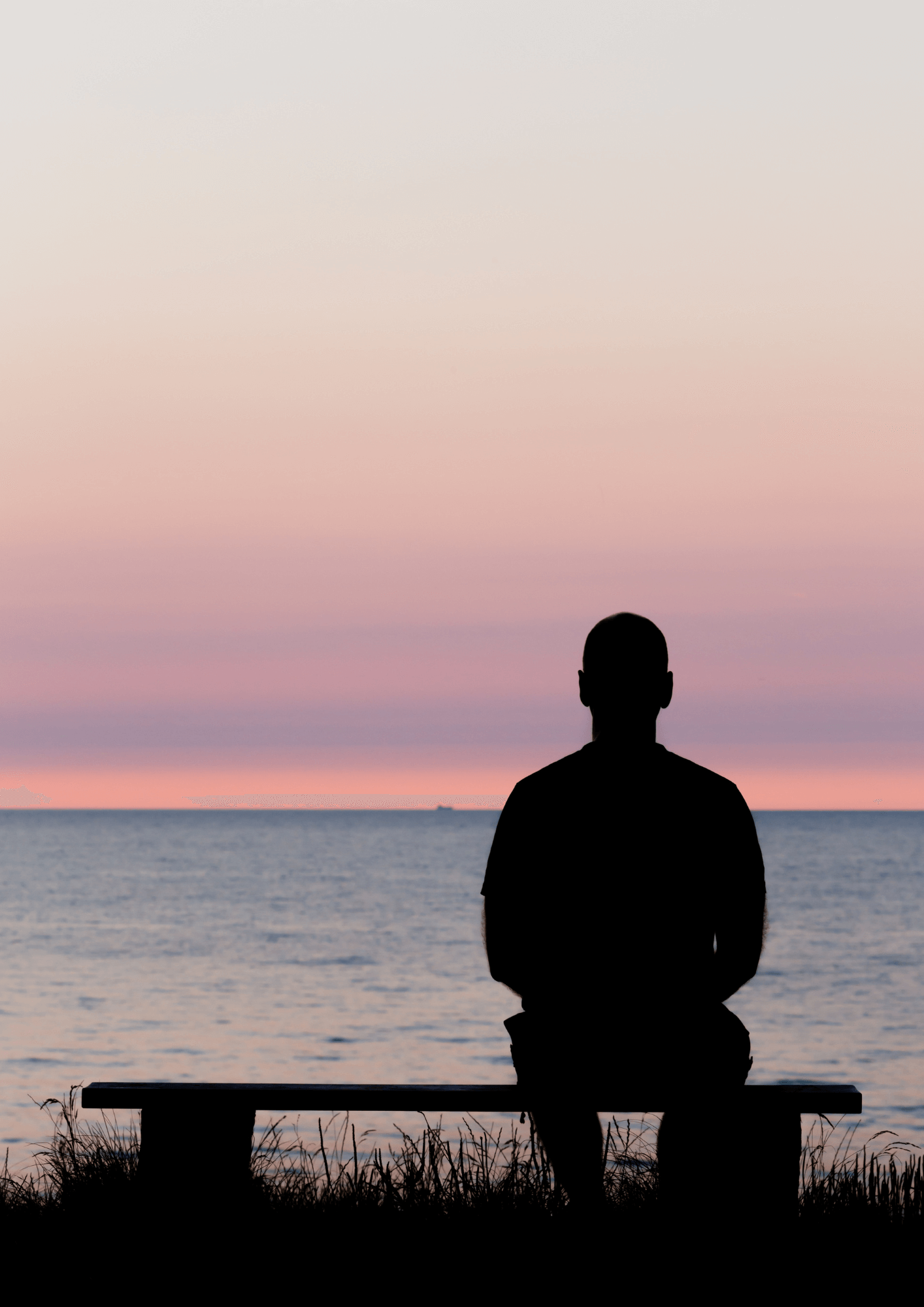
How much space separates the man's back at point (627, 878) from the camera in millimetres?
3826

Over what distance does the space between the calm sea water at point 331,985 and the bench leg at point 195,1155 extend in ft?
4.35

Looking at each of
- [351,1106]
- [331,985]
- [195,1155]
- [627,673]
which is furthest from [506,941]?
[331,985]

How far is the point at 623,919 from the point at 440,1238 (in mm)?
1306

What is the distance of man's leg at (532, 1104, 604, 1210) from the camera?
390cm

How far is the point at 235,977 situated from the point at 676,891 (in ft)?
115

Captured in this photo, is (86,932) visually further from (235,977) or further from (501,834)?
(501,834)

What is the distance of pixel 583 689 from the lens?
4.02 metres

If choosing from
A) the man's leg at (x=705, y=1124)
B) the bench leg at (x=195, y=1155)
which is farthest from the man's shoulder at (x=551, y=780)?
the bench leg at (x=195, y=1155)

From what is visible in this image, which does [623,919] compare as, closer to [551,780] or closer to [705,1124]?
[551,780]

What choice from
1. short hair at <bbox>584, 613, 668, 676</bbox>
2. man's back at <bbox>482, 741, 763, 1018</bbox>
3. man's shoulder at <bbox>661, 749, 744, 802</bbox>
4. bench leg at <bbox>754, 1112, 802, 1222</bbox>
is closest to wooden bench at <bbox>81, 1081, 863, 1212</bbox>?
bench leg at <bbox>754, 1112, 802, 1222</bbox>

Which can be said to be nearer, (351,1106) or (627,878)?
(627,878)

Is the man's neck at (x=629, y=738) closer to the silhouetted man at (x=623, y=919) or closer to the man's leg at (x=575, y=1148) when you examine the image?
the silhouetted man at (x=623, y=919)

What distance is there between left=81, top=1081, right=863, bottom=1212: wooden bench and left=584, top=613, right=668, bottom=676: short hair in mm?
1125

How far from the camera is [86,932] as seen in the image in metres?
51.2
